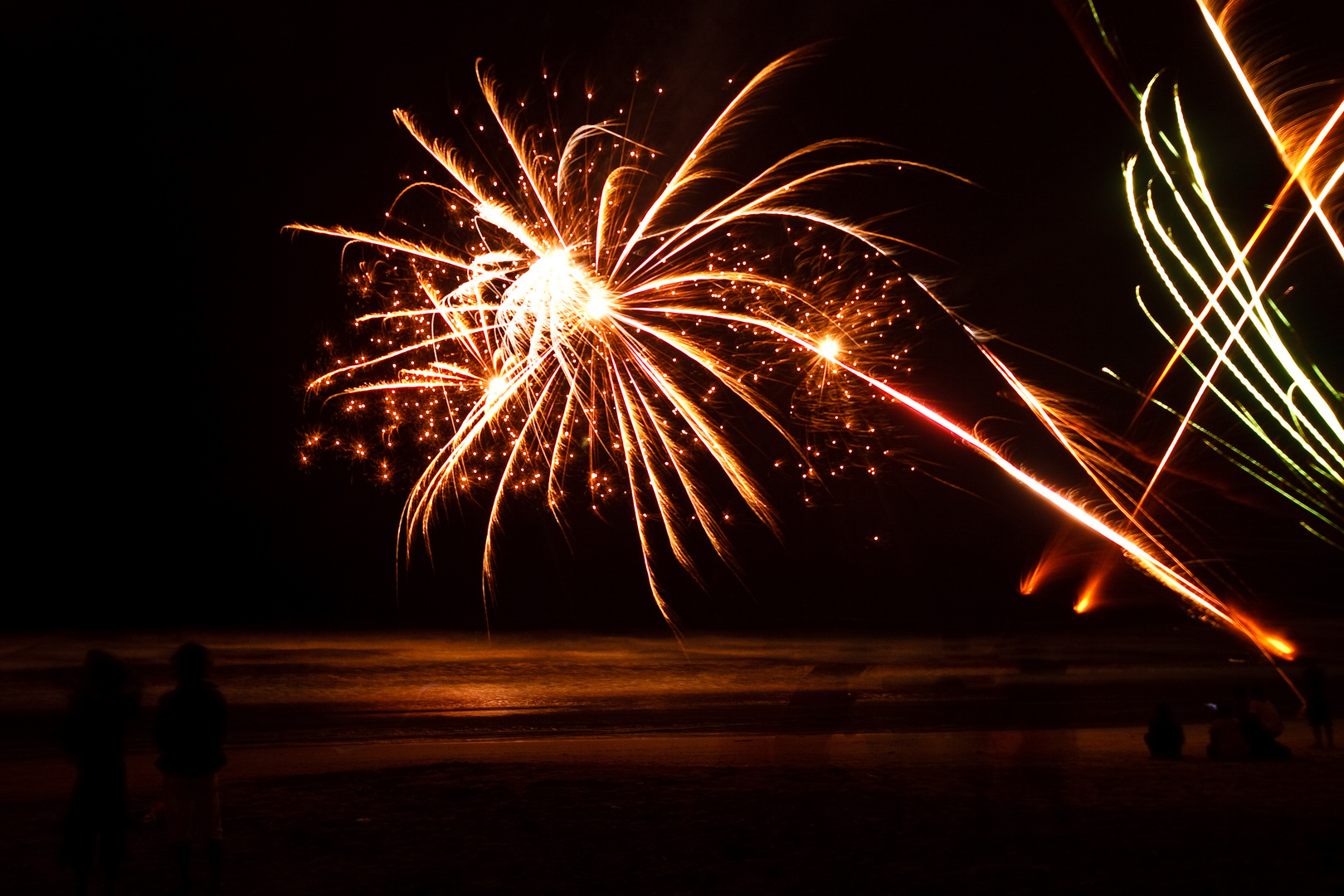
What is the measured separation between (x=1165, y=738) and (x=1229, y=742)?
608 millimetres

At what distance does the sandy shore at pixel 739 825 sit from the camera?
234 inches

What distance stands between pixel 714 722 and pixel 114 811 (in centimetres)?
944

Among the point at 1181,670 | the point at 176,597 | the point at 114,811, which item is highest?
the point at 176,597

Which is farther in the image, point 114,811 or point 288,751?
point 288,751

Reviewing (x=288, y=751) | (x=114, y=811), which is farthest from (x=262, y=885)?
(x=288, y=751)

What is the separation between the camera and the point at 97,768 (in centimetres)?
555

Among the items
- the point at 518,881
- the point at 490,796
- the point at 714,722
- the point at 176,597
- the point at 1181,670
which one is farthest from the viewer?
the point at 176,597

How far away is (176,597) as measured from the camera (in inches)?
1272

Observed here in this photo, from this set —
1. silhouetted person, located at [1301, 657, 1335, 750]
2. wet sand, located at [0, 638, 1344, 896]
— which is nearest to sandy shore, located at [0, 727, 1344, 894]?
wet sand, located at [0, 638, 1344, 896]

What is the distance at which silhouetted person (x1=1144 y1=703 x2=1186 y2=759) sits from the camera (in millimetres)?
10867

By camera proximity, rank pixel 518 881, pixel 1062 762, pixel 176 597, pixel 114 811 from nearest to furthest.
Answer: pixel 114 811 < pixel 518 881 < pixel 1062 762 < pixel 176 597

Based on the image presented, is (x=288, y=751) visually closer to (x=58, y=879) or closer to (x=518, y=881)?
(x=58, y=879)

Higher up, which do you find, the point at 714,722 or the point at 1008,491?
the point at 1008,491

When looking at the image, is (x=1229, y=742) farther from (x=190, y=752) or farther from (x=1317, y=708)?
(x=190, y=752)
